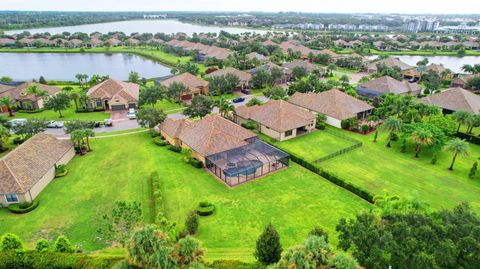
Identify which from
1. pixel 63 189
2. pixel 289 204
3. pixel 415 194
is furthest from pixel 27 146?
pixel 415 194

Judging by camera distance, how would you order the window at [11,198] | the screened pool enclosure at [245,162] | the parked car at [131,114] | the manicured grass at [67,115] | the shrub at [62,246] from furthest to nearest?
1. the manicured grass at [67,115]
2. the parked car at [131,114]
3. the screened pool enclosure at [245,162]
4. the window at [11,198]
5. the shrub at [62,246]

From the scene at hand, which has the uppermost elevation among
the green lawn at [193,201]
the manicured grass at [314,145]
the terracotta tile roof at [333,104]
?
the terracotta tile roof at [333,104]

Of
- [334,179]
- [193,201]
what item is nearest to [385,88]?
[334,179]

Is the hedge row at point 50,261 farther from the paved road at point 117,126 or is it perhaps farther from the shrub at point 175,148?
the paved road at point 117,126

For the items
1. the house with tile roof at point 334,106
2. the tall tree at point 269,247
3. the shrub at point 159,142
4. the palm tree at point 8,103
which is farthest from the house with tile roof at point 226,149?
the palm tree at point 8,103

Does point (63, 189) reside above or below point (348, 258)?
below

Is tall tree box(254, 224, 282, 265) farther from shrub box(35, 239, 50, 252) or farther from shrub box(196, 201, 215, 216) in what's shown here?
shrub box(35, 239, 50, 252)

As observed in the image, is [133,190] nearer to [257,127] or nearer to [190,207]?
[190,207]
